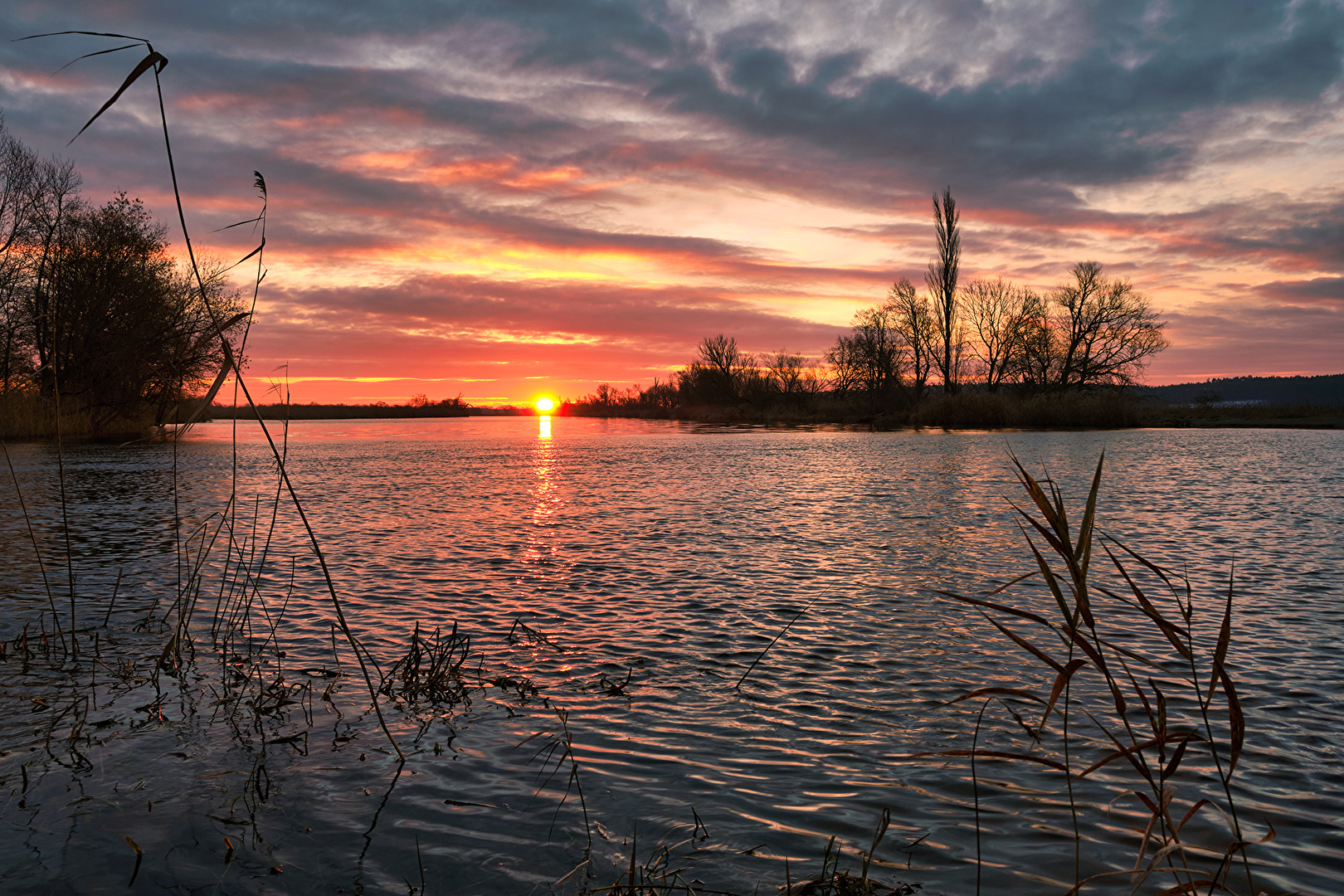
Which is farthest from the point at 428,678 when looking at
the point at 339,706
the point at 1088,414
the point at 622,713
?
the point at 1088,414

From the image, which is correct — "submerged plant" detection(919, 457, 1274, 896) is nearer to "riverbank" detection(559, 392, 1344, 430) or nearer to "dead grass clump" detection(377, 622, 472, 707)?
"dead grass clump" detection(377, 622, 472, 707)

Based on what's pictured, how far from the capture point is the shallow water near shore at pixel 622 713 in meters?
3.48

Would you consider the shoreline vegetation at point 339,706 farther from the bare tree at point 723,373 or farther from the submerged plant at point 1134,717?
the bare tree at point 723,373

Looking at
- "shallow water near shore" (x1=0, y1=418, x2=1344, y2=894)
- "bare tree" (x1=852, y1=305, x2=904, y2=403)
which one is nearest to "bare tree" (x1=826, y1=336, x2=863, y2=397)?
"bare tree" (x1=852, y1=305, x2=904, y2=403)

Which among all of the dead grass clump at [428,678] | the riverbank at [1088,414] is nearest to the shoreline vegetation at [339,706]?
the dead grass clump at [428,678]

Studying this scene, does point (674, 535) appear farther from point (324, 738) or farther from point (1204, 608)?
point (324, 738)

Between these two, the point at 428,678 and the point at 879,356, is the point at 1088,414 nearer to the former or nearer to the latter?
the point at 879,356

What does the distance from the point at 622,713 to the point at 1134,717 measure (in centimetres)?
343

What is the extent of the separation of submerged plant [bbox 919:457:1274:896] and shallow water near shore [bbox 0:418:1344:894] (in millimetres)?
188

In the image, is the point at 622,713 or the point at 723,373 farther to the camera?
the point at 723,373

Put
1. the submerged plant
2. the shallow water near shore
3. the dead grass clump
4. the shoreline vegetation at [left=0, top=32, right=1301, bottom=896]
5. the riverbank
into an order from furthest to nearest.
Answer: the riverbank, the dead grass clump, the shallow water near shore, the shoreline vegetation at [left=0, top=32, right=1301, bottom=896], the submerged plant

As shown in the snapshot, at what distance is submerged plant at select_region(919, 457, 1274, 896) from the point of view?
95.3 inches

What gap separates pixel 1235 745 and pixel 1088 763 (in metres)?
2.16

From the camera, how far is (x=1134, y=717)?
5.20 metres
